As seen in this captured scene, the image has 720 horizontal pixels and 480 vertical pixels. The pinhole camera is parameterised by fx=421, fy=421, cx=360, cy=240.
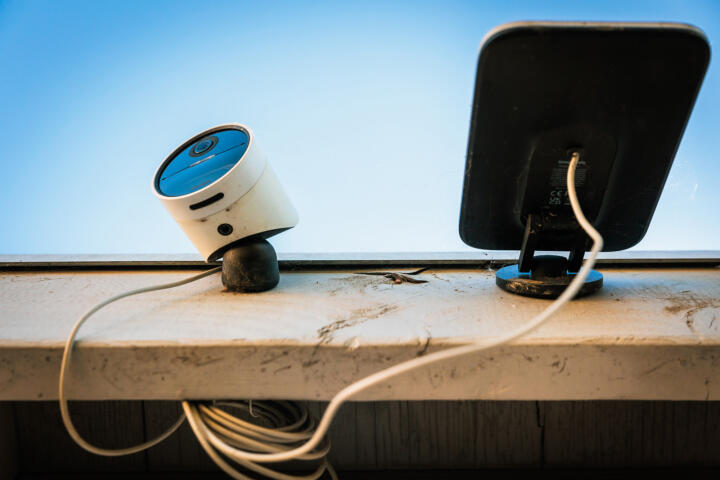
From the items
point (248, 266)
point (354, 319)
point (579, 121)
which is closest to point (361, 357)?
point (354, 319)

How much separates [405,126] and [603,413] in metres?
0.66

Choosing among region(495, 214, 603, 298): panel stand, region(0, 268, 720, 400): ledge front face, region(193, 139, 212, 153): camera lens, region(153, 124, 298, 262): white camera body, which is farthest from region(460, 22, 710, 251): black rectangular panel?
region(193, 139, 212, 153): camera lens

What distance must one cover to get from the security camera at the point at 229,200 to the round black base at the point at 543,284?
1.19 ft

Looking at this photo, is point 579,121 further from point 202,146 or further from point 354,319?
point 202,146

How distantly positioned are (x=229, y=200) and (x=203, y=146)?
0.44 feet

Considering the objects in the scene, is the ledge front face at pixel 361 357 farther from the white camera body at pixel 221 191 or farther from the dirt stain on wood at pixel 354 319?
the white camera body at pixel 221 191

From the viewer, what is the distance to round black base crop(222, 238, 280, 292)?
2.14 feet

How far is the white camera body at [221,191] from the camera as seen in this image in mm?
596

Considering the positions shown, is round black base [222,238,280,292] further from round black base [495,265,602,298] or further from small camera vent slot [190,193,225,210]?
round black base [495,265,602,298]

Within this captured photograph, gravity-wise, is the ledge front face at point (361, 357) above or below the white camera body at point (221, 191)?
below

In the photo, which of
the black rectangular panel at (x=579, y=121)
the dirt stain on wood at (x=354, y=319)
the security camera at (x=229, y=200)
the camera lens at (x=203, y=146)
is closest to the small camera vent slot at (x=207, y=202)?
the security camera at (x=229, y=200)

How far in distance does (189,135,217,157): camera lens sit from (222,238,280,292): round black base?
157 mm

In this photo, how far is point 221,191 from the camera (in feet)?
1.93

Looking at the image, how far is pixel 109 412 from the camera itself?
2.69 ft
